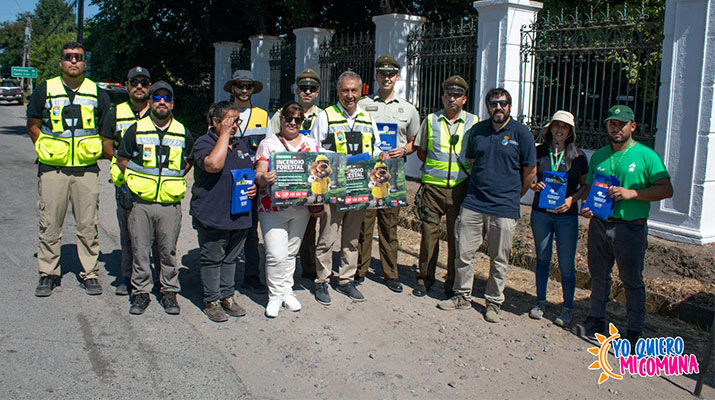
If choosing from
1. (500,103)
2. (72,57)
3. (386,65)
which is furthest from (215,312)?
(500,103)

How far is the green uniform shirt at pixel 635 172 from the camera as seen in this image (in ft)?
15.9

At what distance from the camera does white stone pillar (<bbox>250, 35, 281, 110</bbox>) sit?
1656 cm

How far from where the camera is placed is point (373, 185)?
19.1 ft

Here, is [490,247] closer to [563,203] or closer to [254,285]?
[563,203]

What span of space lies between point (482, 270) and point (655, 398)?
2.95m

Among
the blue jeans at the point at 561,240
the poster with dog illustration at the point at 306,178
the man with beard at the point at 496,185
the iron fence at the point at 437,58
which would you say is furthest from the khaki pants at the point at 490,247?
the iron fence at the point at 437,58

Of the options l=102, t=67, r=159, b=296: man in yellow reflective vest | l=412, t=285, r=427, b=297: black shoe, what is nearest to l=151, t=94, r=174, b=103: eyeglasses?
l=102, t=67, r=159, b=296: man in yellow reflective vest

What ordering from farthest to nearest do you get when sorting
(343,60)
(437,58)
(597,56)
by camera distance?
1. (343,60)
2. (437,58)
3. (597,56)

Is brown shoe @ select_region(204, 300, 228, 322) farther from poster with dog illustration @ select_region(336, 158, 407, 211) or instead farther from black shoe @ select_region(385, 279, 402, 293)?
black shoe @ select_region(385, 279, 402, 293)

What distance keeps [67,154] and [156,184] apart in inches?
38.6

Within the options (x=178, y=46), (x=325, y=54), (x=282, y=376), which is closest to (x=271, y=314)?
(x=282, y=376)

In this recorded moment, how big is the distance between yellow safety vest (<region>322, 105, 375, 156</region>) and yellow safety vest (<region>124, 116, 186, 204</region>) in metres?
1.35

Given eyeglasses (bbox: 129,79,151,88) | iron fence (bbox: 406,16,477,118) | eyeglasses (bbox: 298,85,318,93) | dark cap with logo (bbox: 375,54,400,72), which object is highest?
iron fence (bbox: 406,16,477,118)

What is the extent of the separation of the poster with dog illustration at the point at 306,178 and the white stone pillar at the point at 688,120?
3.80m
